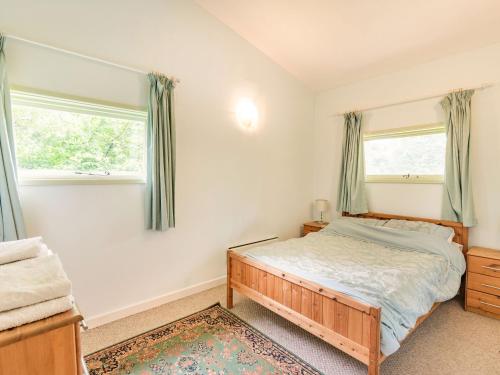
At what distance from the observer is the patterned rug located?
1803 millimetres

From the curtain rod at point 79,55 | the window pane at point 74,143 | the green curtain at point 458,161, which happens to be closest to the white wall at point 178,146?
the curtain rod at point 79,55

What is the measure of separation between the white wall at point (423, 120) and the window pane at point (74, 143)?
2.80 metres

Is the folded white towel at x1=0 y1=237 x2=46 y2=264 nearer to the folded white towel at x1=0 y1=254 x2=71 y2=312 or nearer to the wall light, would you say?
the folded white towel at x1=0 y1=254 x2=71 y2=312

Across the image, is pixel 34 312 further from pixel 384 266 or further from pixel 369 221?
pixel 369 221

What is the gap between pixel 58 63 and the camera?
206 cm

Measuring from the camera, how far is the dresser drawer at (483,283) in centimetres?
243

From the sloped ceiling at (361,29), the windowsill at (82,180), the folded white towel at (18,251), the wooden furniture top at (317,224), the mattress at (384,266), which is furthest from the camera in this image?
the wooden furniture top at (317,224)

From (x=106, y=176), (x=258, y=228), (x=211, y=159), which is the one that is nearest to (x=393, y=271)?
(x=258, y=228)

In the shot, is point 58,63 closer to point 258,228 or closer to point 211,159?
point 211,159

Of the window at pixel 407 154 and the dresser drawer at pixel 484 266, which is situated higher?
the window at pixel 407 154

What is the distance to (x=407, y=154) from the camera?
3.35m

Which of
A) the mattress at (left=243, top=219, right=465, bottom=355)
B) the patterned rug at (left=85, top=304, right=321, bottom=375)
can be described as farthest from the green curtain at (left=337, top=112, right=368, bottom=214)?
the patterned rug at (left=85, top=304, right=321, bottom=375)

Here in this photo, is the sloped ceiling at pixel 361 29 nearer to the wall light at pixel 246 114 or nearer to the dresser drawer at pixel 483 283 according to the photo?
the wall light at pixel 246 114

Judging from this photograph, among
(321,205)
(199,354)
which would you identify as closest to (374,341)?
(199,354)
